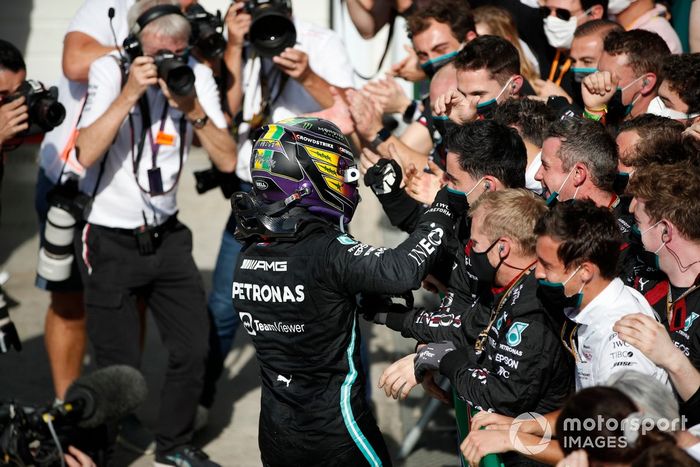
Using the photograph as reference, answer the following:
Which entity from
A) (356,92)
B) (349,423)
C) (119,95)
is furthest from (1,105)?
(349,423)

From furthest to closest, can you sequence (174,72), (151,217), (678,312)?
(151,217) → (174,72) → (678,312)

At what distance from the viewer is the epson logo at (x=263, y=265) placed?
11.6 ft

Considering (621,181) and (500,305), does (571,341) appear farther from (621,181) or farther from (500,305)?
(621,181)

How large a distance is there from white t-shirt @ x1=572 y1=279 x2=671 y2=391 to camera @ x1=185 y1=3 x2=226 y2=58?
3.16m

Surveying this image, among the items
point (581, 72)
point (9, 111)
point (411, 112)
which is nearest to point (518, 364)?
point (581, 72)

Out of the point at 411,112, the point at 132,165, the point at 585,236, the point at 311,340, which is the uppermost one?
the point at 585,236

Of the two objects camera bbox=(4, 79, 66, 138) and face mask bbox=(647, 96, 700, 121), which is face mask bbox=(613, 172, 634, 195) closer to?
face mask bbox=(647, 96, 700, 121)

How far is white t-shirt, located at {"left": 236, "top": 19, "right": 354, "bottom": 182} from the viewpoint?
223 inches

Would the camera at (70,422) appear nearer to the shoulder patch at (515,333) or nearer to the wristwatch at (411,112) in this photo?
the shoulder patch at (515,333)

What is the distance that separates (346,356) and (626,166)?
137 centimetres

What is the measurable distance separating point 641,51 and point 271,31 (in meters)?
2.07

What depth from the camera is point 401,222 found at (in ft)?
13.7

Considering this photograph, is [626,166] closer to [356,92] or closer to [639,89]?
[639,89]

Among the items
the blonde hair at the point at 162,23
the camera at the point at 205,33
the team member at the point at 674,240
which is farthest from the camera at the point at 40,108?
the team member at the point at 674,240
